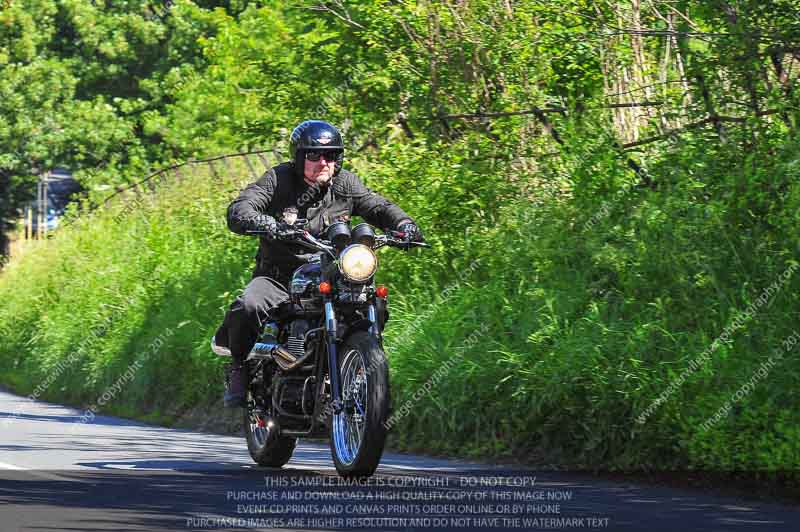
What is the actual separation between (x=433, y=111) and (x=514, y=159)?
131 centimetres

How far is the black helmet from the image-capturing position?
9883mm

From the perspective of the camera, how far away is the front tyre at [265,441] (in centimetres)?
1018

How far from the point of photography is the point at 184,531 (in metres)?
7.10

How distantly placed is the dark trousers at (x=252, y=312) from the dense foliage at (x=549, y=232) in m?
1.80

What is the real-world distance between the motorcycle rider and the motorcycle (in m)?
0.16

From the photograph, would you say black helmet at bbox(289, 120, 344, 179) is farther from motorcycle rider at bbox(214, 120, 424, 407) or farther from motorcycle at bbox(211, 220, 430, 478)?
motorcycle at bbox(211, 220, 430, 478)

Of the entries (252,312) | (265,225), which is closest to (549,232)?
(252,312)

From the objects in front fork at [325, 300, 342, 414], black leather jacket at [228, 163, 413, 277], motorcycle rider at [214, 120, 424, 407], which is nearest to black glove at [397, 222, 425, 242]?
motorcycle rider at [214, 120, 424, 407]

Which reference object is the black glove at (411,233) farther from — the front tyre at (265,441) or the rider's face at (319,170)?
the front tyre at (265,441)

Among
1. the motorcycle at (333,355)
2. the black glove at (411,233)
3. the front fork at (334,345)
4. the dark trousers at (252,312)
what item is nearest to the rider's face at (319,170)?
the motorcycle at (333,355)

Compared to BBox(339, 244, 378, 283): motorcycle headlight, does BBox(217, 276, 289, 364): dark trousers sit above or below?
below

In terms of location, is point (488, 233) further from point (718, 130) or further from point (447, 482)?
point (447, 482)

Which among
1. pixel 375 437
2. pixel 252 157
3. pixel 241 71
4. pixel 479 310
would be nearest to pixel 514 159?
pixel 479 310

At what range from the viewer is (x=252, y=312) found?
10.0 metres
